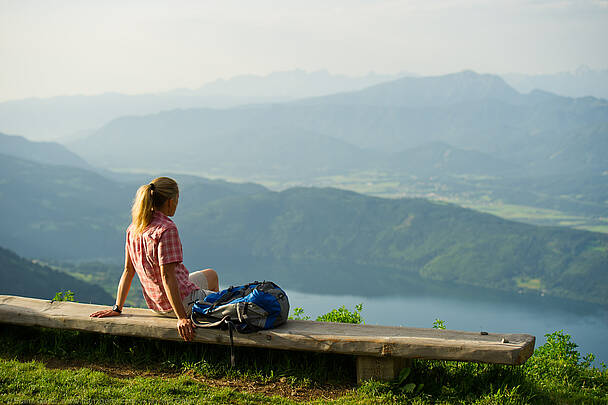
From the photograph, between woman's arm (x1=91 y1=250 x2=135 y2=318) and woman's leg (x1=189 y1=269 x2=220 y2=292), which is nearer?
woman's arm (x1=91 y1=250 x2=135 y2=318)

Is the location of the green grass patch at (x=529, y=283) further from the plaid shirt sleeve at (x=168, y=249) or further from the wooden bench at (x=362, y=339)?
the plaid shirt sleeve at (x=168, y=249)

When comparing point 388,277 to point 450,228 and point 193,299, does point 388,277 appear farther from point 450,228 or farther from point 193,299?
point 193,299

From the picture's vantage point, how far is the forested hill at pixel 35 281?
101938mm

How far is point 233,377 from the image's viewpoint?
5555 mm

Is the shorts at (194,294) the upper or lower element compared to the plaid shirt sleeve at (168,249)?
lower

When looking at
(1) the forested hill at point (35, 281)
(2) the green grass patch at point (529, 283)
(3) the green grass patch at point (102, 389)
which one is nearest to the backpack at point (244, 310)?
(3) the green grass patch at point (102, 389)

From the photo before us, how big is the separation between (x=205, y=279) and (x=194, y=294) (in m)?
0.51

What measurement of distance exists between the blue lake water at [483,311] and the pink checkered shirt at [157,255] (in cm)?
9993

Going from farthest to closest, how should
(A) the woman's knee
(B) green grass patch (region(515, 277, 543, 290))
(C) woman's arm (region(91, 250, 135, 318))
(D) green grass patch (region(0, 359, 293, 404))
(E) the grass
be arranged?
(B) green grass patch (region(515, 277, 543, 290)) < (A) the woman's knee < (C) woman's arm (region(91, 250, 135, 318)) < (E) the grass < (D) green grass patch (region(0, 359, 293, 404))

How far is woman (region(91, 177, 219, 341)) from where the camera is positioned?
538cm

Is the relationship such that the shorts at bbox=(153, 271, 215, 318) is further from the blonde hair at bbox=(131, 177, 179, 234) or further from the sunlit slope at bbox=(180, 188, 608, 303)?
the sunlit slope at bbox=(180, 188, 608, 303)

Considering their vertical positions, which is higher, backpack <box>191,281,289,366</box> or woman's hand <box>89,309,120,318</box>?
backpack <box>191,281,289,366</box>

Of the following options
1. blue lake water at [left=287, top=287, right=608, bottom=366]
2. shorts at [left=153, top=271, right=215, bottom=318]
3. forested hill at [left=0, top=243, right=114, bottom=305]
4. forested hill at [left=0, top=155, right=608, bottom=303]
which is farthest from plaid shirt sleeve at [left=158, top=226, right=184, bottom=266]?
forested hill at [left=0, top=155, right=608, bottom=303]

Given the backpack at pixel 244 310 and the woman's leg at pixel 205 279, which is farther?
the woman's leg at pixel 205 279
